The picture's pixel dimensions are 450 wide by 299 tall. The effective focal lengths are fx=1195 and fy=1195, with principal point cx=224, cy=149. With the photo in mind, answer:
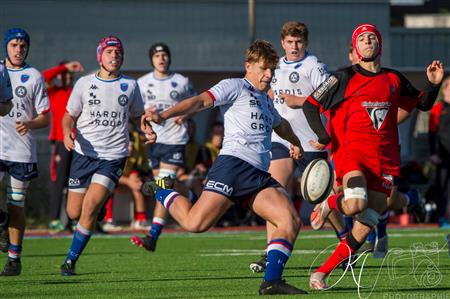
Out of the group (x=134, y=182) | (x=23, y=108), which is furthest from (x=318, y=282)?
(x=134, y=182)

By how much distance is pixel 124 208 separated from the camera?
21750mm

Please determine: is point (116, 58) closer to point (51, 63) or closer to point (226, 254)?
point (226, 254)

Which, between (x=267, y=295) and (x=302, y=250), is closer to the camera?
(x=267, y=295)

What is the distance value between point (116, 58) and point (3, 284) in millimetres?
2626

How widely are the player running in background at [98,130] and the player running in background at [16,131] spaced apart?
374 mm

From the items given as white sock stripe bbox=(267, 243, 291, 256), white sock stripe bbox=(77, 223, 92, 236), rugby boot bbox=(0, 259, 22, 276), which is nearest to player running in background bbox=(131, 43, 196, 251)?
white sock stripe bbox=(77, 223, 92, 236)

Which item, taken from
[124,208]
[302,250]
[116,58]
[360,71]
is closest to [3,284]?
[116,58]

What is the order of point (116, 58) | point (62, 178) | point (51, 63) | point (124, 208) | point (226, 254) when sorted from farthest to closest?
point (51, 63) < point (124, 208) < point (62, 178) < point (226, 254) < point (116, 58)

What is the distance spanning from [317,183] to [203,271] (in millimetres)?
2515

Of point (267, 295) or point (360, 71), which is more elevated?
point (360, 71)

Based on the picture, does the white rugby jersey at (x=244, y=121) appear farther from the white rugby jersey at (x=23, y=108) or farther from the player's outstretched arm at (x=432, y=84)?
the white rugby jersey at (x=23, y=108)

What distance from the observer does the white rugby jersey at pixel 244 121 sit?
957 centimetres

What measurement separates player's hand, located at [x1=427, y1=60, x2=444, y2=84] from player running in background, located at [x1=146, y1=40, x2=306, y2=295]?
1.42 m

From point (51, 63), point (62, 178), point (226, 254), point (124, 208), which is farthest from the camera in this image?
point (51, 63)
